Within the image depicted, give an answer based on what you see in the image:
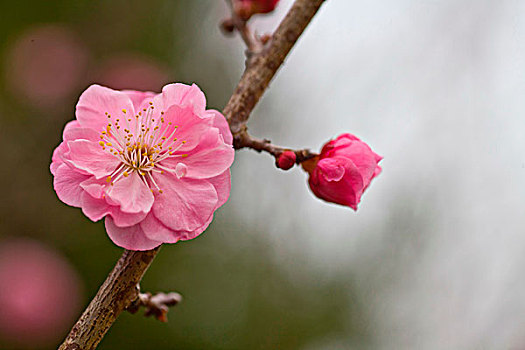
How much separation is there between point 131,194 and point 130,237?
0.04 m

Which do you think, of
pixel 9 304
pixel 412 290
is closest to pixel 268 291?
pixel 412 290

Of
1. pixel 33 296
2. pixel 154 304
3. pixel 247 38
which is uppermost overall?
pixel 247 38

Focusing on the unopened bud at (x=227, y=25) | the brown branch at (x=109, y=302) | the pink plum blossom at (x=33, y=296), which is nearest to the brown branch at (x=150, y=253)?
the brown branch at (x=109, y=302)

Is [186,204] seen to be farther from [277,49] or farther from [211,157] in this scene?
[277,49]

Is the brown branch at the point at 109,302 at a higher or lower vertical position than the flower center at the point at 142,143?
lower

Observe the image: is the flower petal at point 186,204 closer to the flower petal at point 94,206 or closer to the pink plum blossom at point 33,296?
the flower petal at point 94,206

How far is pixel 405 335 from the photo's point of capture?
144cm

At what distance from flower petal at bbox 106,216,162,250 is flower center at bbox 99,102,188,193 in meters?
0.05

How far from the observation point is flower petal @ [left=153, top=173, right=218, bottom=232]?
1.32 feet

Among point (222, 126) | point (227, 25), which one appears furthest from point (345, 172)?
point (227, 25)

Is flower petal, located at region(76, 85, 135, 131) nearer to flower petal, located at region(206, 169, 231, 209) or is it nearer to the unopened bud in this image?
flower petal, located at region(206, 169, 231, 209)

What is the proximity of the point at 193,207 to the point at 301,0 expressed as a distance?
26 cm

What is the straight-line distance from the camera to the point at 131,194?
1.34 feet

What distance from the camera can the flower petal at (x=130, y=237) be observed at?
0.39 meters
